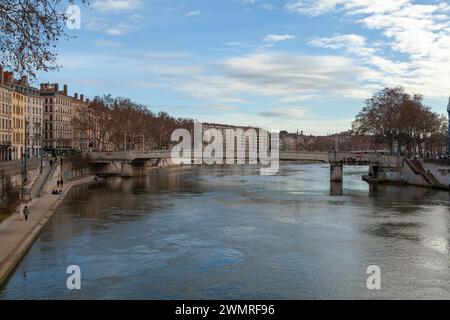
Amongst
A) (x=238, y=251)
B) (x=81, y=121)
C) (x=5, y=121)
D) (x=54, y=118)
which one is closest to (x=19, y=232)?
(x=238, y=251)

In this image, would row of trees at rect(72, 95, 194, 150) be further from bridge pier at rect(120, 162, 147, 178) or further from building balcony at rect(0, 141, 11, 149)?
building balcony at rect(0, 141, 11, 149)

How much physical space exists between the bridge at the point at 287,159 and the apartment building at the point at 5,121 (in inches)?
506

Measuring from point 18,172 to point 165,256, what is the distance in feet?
90.6

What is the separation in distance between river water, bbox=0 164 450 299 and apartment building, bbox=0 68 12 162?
1248 inches

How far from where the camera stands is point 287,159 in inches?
3135

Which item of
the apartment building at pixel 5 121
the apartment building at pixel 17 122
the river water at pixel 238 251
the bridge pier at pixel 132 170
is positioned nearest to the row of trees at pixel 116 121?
the bridge pier at pixel 132 170

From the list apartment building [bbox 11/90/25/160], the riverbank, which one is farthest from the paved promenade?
apartment building [bbox 11/90/25/160]

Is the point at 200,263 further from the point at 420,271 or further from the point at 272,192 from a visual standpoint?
the point at 272,192

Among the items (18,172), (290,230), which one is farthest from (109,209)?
(290,230)

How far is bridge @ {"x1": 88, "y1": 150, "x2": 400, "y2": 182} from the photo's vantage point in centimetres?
7450

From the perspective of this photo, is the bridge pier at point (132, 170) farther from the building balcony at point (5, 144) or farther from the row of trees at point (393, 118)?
the row of trees at point (393, 118)
